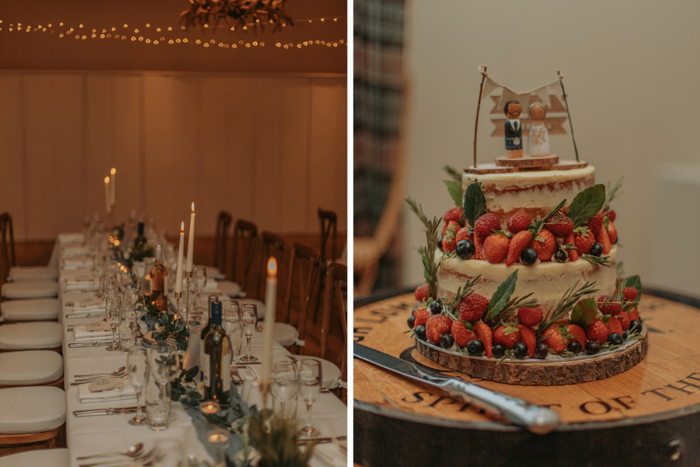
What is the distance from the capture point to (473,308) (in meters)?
1.74

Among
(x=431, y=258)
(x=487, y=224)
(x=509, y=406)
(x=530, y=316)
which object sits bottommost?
(x=509, y=406)

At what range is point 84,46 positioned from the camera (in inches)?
292

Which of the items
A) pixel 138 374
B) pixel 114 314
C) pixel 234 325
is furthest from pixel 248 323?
pixel 138 374

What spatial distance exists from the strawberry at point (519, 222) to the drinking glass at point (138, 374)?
951 mm

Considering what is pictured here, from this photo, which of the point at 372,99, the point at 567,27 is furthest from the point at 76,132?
the point at 567,27

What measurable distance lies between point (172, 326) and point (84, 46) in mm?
6360

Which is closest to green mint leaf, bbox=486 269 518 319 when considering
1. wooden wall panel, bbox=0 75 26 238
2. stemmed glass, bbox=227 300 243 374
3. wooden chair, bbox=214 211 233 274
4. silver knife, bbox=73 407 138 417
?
stemmed glass, bbox=227 300 243 374

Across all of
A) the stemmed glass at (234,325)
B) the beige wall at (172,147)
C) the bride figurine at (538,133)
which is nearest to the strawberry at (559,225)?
the bride figurine at (538,133)

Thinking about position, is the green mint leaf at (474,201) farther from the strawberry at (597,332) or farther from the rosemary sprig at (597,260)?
the strawberry at (597,332)

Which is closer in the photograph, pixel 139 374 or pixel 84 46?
pixel 139 374

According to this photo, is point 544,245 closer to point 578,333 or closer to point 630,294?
point 578,333

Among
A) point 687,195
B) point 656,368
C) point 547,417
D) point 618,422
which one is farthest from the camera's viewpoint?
point 687,195

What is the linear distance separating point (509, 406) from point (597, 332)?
506 millimetres

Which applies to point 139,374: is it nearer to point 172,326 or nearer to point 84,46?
point 172,326
